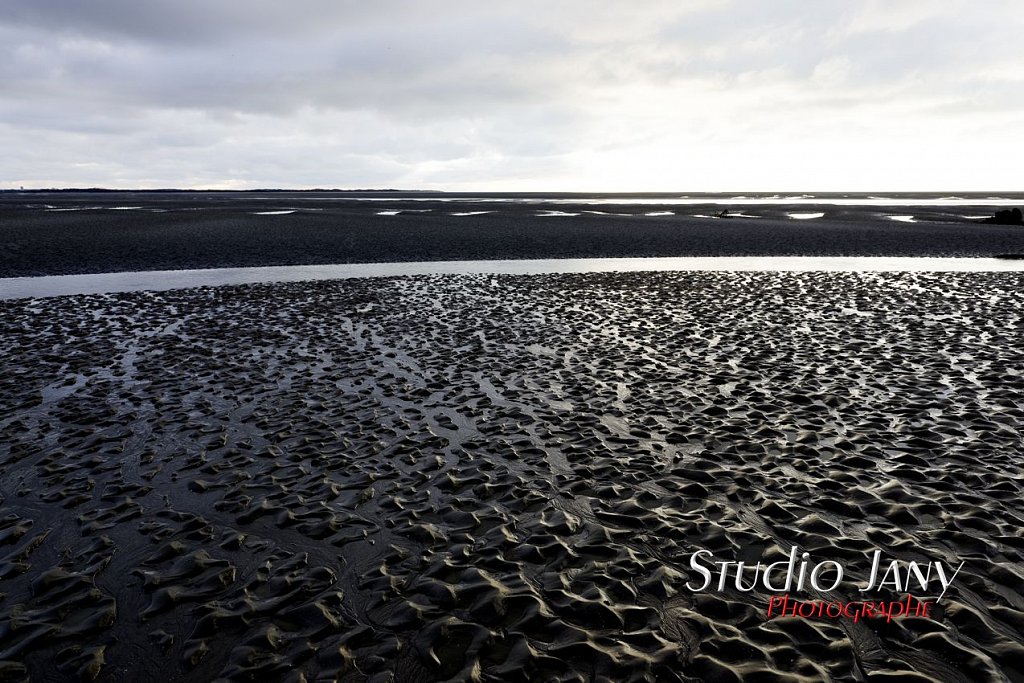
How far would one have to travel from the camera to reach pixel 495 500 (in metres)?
10.6

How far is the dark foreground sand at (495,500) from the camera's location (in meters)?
6.91

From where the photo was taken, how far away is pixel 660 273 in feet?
130

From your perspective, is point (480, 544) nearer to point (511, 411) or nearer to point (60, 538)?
point (511, 411)

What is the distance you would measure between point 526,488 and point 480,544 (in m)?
2.01

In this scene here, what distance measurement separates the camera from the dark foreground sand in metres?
6.91

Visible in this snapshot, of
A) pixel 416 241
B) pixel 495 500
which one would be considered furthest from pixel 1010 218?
pixel 495 500

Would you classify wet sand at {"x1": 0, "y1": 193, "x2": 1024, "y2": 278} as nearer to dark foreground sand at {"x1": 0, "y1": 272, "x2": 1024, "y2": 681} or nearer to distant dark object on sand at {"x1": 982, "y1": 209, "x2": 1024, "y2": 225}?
distant dark object on sand at {"x1": 982, "y1": 209, "x2": 1024, "y2": 225}

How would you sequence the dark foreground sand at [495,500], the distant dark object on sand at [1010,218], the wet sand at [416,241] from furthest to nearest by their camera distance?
the distant dark object on sand at [1010,218] → the wet sand at [416,241] → the dark foreground sand at [495,500]

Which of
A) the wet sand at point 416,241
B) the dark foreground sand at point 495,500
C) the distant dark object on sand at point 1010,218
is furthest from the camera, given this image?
the distant dark object on sand at point 1010,218

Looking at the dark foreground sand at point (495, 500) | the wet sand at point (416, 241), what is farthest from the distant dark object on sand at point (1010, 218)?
the dark foreground sand at point (495, 500)

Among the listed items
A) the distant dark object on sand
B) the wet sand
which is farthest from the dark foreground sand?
the distant dark object on sand

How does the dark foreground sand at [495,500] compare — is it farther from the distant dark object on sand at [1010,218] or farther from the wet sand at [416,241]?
the distant dark object on sand at [1010,218]

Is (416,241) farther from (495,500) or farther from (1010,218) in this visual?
(1010,218)

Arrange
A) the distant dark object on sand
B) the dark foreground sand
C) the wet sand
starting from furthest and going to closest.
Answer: the distant dark object on sand → the wet sand → the dark foreground sand
